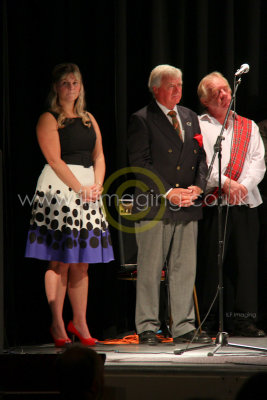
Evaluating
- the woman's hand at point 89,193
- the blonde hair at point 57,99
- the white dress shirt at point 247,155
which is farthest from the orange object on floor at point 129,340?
the blonde hair at point 57,99

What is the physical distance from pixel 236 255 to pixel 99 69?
Result: 172cm

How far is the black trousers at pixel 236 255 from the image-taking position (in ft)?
16.6

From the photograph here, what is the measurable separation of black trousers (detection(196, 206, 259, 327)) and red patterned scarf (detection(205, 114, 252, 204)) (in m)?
0.23

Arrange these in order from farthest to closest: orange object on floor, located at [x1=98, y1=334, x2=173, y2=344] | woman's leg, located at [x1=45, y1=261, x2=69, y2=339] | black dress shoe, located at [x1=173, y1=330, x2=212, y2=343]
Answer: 1. orange object on floor, located at [x1=98, y1=334, x2=173, y2=344]
2. woman's leg, located at [x1=45, y1=261, x2=69, y2=339]
3. black dress shoe, located at [x1=173, y1=330, x2=212, y2=343]

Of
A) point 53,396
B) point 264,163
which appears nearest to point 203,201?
point 264,163

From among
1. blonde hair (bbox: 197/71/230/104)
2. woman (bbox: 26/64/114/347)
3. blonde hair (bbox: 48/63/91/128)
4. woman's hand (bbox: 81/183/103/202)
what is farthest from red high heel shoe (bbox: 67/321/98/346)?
blonde hair (bbox: 197/71/230/104)

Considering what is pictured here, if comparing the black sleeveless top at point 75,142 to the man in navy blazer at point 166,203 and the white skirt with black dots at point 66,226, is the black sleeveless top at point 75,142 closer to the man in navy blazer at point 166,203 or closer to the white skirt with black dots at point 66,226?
Answer: the white skirt with black dots at point 66,226

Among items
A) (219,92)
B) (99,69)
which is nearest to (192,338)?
(219,92)

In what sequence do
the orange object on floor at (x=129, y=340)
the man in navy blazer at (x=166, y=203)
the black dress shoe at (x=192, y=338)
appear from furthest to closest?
the orange object on floor at (x=129, y=340), the man in navy blazer at (x=166, y=203), the black dress shoe at (x=192, y=338)

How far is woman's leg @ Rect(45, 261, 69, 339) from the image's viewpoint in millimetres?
4648

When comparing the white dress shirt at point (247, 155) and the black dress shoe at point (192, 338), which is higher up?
the white dress shirt at point (247, 155)

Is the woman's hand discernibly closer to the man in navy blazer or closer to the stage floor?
the man in navy blazer

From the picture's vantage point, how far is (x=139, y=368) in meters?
3.32

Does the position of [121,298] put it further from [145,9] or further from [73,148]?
[145,9]
